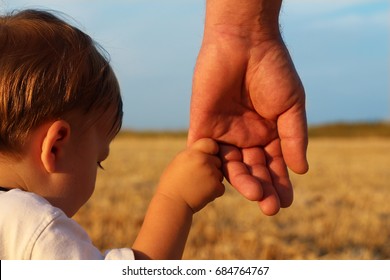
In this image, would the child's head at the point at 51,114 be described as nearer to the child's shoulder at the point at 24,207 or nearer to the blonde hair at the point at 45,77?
the blonde hair at the point at 45,77

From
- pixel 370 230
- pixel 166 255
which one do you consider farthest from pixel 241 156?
pixel 370 230

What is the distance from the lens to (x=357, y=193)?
26.2ft

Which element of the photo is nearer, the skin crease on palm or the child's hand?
the child's hand

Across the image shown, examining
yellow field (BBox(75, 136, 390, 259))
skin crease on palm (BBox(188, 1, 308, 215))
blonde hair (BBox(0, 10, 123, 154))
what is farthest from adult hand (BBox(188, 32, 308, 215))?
yellow field (BBox(75, 136, 390, 259))

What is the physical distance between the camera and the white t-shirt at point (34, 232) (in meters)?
1.69

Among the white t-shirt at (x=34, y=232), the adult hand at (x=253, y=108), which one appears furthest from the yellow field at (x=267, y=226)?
the white t-shirt at (x=34, y=232)

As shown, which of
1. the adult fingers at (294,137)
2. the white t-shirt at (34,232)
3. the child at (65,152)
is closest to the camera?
the white t-shirt at (34,232)

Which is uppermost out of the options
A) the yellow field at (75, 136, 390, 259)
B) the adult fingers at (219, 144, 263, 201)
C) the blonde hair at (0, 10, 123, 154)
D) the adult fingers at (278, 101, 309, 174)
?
the blonde hair at (0, 10, 123, 154)

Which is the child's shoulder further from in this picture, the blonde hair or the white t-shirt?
the blonde hair

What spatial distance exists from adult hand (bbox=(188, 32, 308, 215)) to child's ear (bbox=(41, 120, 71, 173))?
37 cm

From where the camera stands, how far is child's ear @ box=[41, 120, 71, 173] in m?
1.83

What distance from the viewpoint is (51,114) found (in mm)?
1862

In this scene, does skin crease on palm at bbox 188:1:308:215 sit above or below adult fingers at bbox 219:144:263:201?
above
